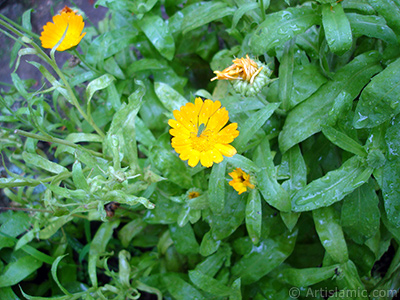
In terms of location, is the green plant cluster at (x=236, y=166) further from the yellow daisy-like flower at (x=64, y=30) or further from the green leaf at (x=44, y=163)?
the yellow daisy-like flower at (x=64, y=30)

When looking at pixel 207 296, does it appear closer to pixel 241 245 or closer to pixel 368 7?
pixel 241 245

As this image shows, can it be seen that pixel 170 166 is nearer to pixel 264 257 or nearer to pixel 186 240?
pixel 186 240

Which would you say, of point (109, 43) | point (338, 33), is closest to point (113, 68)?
point (109, 43)

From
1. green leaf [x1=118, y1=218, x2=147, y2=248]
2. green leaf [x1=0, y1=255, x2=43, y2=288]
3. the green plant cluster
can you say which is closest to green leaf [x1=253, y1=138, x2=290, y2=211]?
the green plant cluster

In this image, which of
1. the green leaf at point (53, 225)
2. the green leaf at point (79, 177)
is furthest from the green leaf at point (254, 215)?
the green leaf at point (53, 225)

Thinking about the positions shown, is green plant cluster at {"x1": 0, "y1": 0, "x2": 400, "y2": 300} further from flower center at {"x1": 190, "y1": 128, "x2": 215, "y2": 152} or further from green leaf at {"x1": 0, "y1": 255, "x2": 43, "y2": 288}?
flower center at {"x1": 190, "y1": 128, "x2": 215, "y2": 152}

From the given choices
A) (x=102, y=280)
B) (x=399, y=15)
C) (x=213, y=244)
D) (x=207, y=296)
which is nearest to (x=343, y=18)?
(x=399, y=15)
